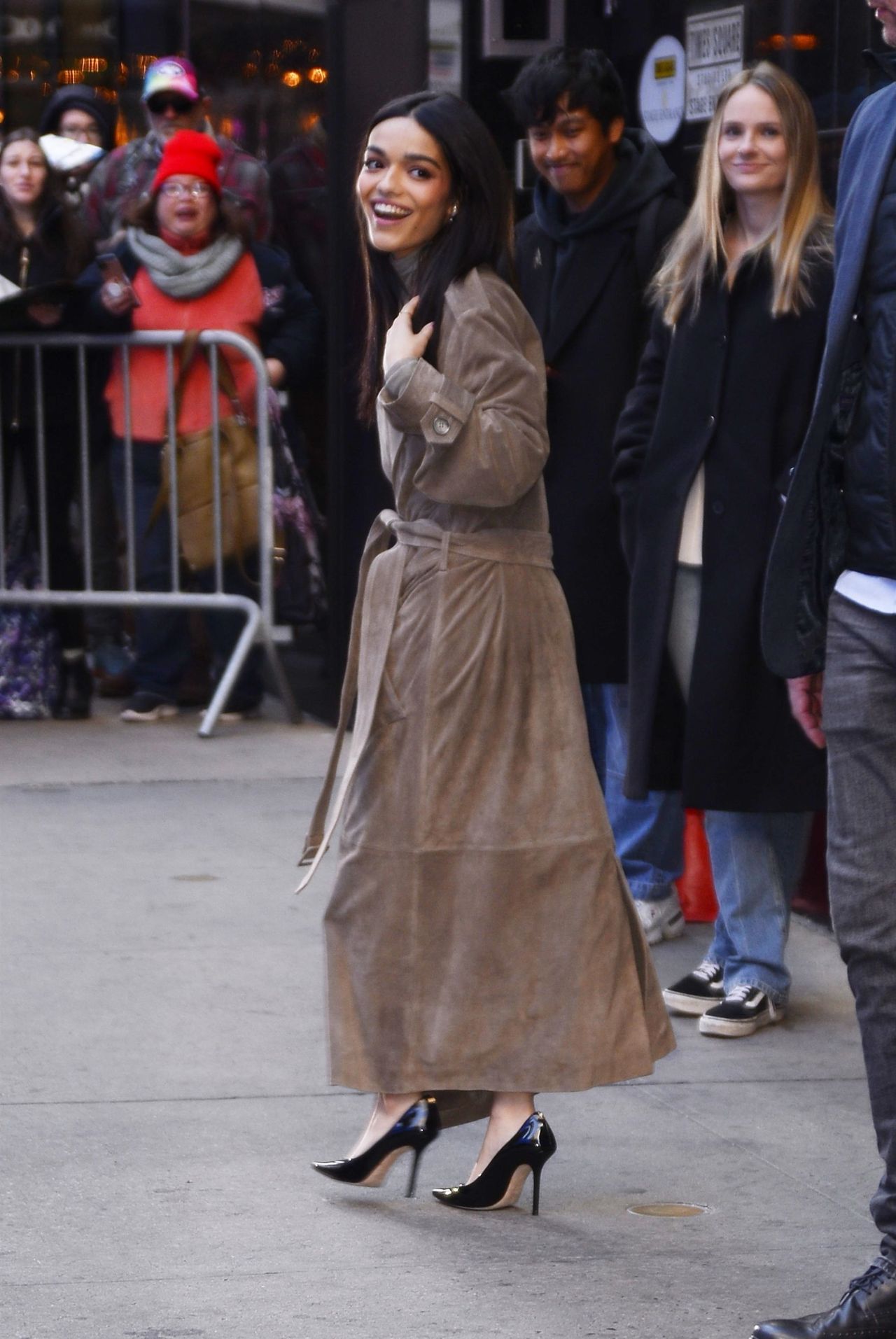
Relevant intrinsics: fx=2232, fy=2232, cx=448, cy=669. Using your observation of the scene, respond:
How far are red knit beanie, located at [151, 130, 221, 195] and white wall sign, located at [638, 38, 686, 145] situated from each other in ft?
6.68

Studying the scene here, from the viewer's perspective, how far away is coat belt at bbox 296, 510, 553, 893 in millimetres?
3973

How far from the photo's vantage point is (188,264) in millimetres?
8484

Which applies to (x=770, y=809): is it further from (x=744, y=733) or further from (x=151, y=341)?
(x=151, y=341)

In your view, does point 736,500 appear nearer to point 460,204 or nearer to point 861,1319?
point 460,204

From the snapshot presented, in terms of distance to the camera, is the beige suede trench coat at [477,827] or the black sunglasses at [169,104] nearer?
the beige suede trench coat at [477,827]

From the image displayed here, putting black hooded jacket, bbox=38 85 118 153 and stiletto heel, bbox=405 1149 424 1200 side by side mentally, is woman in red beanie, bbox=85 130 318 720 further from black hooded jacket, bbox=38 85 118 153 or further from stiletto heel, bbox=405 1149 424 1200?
stiletto heel, bbox=405 1149 424 1200

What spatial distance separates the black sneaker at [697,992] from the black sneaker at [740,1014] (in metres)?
0.10

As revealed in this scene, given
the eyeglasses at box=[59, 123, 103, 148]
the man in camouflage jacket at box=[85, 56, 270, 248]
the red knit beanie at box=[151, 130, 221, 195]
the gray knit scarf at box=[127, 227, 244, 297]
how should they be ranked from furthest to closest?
1. the eyeglasses at box=[59, 123, 103, 148]
2. the man in camouflage jacket at box=[85, 56, 270, 248]
3. the gray knit scarf at box=[127, 227, 244, 297]
4. the red knit beanie at box=[151, 130, 221, 195]

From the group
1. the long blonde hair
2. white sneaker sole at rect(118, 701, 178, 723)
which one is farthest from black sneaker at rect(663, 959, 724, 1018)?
white sneaker sole at rect(118, 701, 178, 723)

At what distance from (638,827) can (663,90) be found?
2.48 meters

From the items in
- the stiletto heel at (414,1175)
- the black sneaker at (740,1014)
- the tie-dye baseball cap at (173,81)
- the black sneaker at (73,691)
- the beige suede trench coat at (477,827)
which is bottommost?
the black sneaker at (73,691)

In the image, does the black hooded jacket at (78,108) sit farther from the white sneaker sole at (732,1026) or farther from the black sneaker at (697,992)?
the white sneaker sole at (732,1026)

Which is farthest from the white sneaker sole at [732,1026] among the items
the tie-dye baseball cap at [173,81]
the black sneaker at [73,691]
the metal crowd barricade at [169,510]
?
the tie-dye baseball cap at [173,81]

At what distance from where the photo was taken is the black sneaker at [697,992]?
5125 millimetres
